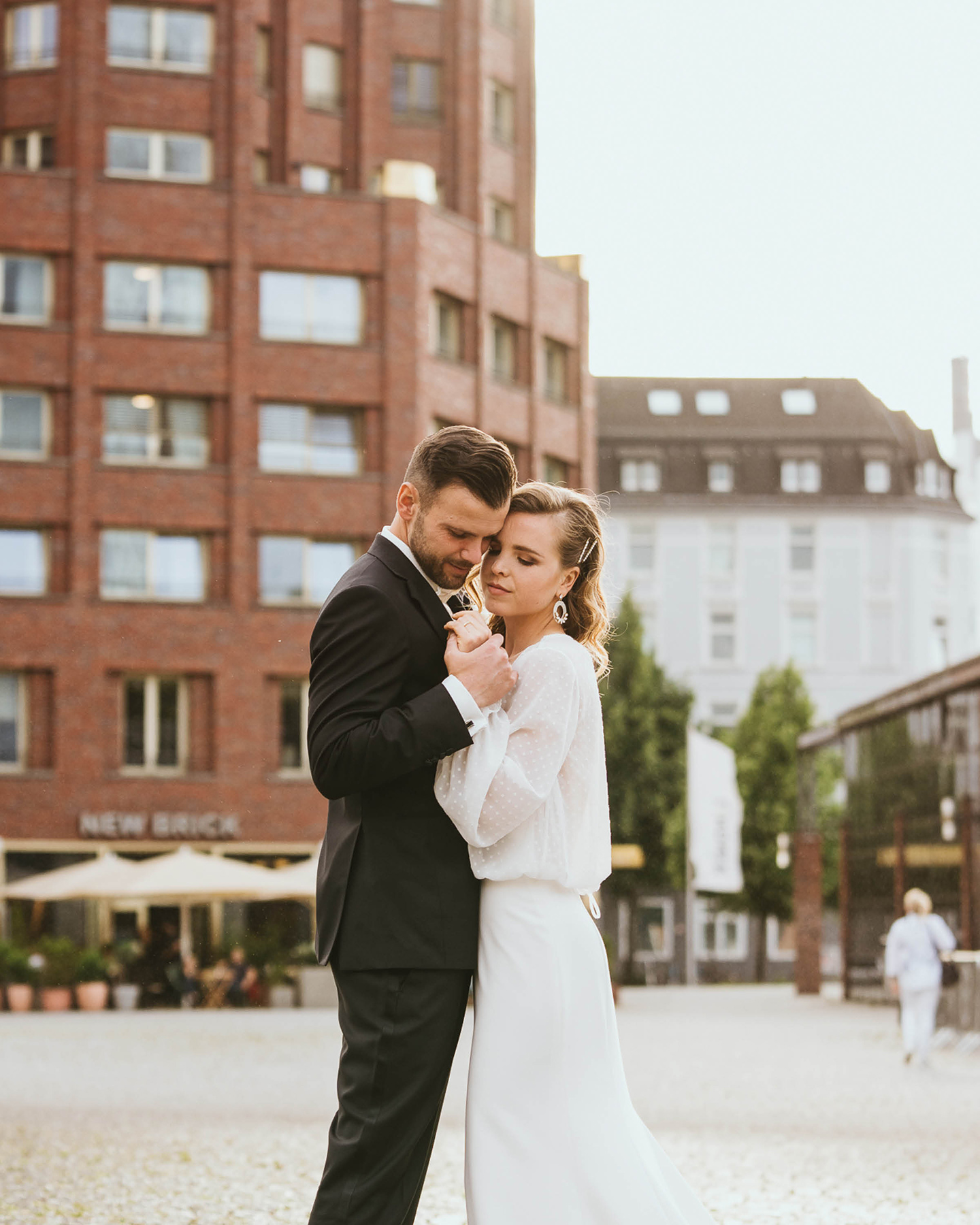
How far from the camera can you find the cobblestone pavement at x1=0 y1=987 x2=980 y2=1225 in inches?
361

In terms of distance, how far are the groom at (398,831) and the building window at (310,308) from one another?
41.9 meters

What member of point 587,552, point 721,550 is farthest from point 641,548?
point 587,552

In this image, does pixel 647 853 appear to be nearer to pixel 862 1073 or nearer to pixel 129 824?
pixel 129 824

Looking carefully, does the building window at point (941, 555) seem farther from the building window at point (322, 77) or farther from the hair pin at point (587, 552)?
the hair pin at point (587, 552)

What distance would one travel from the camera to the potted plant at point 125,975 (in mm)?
37781

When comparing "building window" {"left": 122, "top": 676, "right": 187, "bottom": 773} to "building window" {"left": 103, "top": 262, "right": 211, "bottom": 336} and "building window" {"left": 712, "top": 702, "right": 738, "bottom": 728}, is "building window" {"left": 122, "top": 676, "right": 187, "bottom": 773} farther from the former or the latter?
"building window" {"left": 712, "top": 702, "right": 738, "bottom": 728}

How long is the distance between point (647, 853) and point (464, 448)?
53335mm

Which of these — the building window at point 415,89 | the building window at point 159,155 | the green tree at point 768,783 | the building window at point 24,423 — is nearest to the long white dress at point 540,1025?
the building window at point 24,423

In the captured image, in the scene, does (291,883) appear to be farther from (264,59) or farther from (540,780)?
(540,780)

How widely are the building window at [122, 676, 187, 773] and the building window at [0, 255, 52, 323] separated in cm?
837

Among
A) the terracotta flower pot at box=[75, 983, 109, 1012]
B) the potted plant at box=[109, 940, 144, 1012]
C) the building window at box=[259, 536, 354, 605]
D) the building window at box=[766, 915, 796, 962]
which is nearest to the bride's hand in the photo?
the terracotta flower pot at box=[75, 983, 109, 1012]

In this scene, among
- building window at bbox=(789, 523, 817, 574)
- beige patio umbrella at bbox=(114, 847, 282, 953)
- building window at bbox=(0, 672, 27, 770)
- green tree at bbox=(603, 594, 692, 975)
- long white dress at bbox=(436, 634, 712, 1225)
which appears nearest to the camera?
→ long white dress at bbox=(436, 634, 712, 1225)

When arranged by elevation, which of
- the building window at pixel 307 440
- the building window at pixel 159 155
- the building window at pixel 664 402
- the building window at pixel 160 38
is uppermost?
the building window at pixel 160 38

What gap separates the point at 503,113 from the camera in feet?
174
